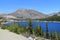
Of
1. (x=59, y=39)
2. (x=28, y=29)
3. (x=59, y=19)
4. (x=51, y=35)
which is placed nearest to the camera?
(x=59, y=39)

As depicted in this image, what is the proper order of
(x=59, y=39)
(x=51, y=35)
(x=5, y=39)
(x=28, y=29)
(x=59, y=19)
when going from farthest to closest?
1. (x=59, y=19)
2. (x=28, y=29)
3. (x=51, y=35)
4. (x=59, y=39)
5. (x=5, y=39)

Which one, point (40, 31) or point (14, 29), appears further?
point (40, 31)

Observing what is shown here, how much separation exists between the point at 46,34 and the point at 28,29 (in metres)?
2.23

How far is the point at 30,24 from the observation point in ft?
79.3

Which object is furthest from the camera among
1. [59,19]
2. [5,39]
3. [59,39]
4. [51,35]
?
[59,19]

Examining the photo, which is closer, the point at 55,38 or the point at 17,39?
the point at 17,39

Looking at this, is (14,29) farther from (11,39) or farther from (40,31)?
(11,39)

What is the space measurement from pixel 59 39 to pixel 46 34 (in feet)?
13.6

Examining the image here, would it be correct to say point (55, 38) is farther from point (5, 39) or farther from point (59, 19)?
point (59, 19)

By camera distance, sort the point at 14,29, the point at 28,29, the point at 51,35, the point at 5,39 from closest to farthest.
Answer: the point at 5,39, the point at 14,29, the point at 51,35, the point at 28,29

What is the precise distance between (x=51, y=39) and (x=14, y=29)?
12.6 ft

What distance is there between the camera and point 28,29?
23.0 m

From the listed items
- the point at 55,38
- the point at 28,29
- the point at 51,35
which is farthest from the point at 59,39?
the point at 28,29

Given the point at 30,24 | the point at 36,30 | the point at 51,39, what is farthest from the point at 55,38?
the point at 30,24
